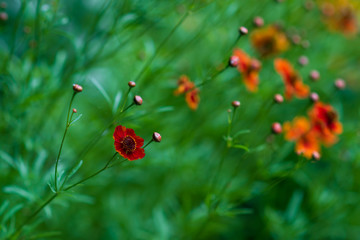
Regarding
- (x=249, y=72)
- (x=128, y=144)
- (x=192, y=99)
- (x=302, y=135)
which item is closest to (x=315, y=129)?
(x=302, y=135)

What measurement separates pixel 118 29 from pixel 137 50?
600 mm

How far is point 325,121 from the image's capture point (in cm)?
152

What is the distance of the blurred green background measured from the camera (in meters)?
1.37

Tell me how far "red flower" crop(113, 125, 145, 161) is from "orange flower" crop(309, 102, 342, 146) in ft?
2.78

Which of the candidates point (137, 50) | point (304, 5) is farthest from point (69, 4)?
point (304, 5)

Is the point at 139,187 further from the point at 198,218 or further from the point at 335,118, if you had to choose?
the point at 335,118

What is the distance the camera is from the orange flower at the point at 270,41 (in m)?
1.94

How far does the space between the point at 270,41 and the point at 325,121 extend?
0.62 meters

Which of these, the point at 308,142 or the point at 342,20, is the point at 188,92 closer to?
the point at 308,142

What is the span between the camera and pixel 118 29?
56.1 inches

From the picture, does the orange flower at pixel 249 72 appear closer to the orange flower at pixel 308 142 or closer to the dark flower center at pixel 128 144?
the orange flower at pixel 308 142

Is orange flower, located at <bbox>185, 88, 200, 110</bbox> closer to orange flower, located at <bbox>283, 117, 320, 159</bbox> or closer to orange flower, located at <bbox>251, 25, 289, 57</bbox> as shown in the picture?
orange flower, located at <bbox>283, 117, 320, 159</bbox>

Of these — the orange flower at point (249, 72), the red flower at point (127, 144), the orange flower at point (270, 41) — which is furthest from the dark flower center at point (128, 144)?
the orange flower at point (270, 41)

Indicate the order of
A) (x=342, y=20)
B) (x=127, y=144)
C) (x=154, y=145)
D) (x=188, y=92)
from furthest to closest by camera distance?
(x=342, y=20) → (x=154, y=145) → (x=188, y=92) → (x=127, y=144)
